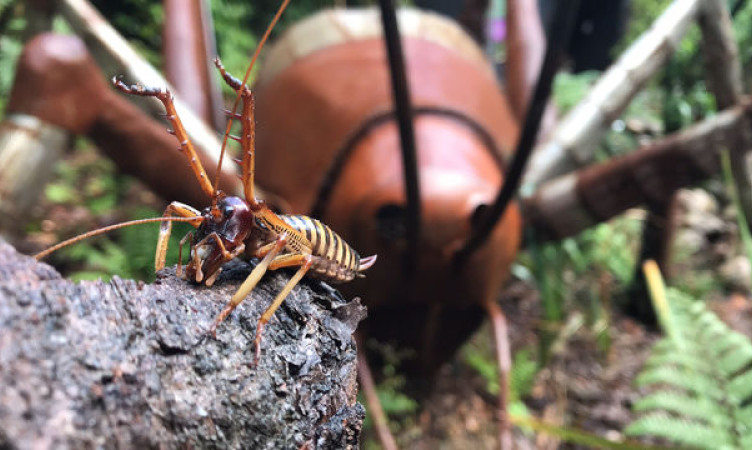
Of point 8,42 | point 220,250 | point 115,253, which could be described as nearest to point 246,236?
point 220,250

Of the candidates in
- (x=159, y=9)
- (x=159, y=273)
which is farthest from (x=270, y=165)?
(x=159, y=9)

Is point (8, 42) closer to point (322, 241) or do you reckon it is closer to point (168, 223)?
point (168, 223)

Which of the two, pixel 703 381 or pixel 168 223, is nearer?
pixel 168 223

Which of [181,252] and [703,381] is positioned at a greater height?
[703,381]

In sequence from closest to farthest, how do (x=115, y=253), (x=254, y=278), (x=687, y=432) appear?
(x=254, y=278) → (x=687, y=432) → (x=115, y=253)

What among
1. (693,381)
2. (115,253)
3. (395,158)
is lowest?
(115,253)

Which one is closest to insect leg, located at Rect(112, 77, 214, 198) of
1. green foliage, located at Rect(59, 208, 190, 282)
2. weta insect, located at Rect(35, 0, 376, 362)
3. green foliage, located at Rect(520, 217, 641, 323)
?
weta insect, located at Rect(35, 0, 376, 362)

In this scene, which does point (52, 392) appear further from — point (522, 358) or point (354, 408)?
point (522, 358)

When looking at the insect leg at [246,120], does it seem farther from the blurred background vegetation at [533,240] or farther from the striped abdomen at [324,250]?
the blurred background vegetation at [533,240]

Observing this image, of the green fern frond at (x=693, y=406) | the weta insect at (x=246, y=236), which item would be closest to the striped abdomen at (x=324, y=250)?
the weta insect at (x=246, y=236)
